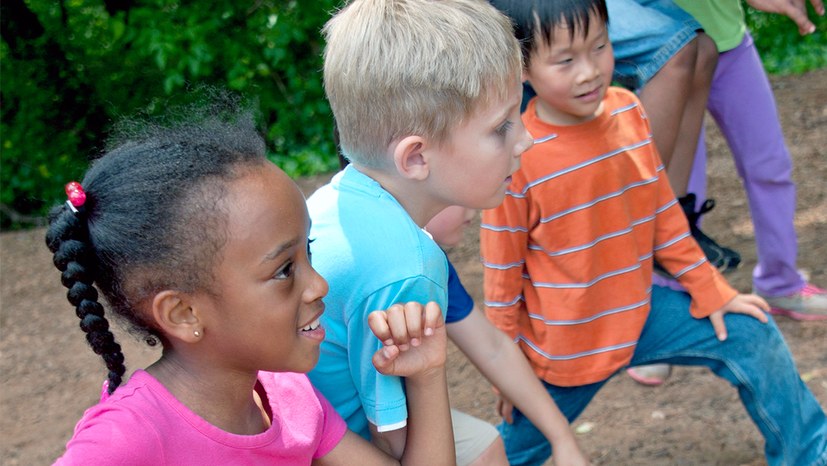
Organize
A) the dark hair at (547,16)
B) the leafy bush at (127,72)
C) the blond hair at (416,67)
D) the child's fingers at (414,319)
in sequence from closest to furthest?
the child's fingers at (414,319) → the blond hair at (416,67) → the dark hair at (547,16) → the leafy bush at (127,72)

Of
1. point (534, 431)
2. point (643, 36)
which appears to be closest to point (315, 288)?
point (534, 431)

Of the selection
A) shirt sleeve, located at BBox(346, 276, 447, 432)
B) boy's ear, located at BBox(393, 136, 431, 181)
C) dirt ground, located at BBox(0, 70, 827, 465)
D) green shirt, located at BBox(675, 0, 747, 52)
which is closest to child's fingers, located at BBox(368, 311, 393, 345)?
shirt sleeve, located at BBox(346, 276, 447, 432)

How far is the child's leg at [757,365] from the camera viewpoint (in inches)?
101

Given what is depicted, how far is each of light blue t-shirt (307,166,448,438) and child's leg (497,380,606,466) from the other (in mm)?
724

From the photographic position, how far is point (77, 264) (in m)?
1.65

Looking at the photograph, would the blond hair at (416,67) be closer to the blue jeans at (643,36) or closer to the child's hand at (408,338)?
the child's hand at (408,338)

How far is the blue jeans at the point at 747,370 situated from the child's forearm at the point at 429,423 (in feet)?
2.25

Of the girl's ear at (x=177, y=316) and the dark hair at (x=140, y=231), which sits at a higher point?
the dark hair at (x=140, y=231)

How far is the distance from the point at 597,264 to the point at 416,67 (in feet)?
2.65

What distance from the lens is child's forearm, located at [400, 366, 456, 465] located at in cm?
196

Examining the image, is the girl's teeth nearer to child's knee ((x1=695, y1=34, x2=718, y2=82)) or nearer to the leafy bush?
child's knee ((x1=695, y1=34, x2=718, y2=82))

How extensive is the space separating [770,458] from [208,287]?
1.68 metres

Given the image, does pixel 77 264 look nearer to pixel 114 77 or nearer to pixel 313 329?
pixel 313 329

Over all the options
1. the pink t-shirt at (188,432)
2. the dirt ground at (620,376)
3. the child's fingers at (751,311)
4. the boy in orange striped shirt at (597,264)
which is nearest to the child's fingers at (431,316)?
the pink t-shirt at (188,432)
